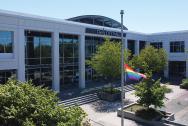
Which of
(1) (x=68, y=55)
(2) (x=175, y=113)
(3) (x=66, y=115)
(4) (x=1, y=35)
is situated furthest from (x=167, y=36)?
(3) (x=66, y=115)

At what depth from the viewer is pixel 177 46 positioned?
4603 cm

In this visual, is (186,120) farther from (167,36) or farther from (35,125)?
(167,36)

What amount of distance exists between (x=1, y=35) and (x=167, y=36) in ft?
102

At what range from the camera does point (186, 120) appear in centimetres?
2316

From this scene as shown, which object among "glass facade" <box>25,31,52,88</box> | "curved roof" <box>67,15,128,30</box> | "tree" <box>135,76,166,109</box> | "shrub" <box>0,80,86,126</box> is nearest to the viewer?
"shrub" <box>0,80,86,126</box>

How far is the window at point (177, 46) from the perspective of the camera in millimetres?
45375

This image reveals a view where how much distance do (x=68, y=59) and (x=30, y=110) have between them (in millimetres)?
23759

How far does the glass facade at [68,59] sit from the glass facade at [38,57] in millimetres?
2374

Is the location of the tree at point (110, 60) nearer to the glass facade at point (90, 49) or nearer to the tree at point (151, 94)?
the glass facade at point (90, 49)

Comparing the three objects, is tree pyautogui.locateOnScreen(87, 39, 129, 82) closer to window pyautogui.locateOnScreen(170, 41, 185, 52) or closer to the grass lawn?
the grass lawn

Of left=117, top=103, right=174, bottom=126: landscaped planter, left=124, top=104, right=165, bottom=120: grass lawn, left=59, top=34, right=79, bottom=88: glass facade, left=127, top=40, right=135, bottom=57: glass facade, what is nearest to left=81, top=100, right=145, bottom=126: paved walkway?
left=117, top=103, right=174, bottom=126: landscaped planter

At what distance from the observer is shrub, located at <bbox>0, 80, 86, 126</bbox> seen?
1034 cm

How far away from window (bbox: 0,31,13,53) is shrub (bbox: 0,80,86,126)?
15.3 meters

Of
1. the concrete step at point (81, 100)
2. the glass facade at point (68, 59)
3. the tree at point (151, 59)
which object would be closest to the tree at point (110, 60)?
the concrete step at point (81, 100)
